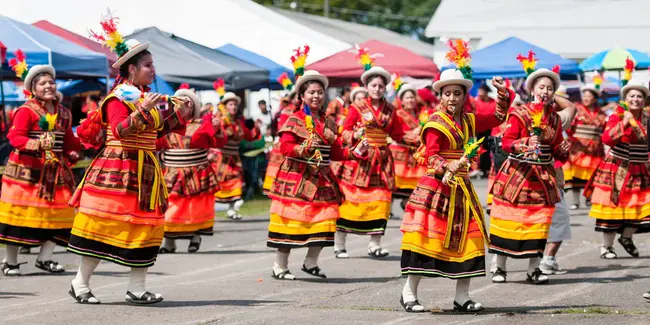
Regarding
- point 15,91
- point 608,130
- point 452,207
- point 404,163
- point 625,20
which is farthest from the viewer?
point 625,20

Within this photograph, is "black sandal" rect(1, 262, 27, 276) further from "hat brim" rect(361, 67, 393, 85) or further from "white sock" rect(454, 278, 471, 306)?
"white sock" rect(454, 278, 471, 306)

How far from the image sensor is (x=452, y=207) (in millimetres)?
7840

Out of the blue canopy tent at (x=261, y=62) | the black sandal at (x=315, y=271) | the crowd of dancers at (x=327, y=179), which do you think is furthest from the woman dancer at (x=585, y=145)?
the black sandal at (x=315, y=271)

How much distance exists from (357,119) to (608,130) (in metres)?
2.61

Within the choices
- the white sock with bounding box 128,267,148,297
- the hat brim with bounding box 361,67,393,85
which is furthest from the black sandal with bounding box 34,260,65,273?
the hat brim with bounding box 361,67,393,85

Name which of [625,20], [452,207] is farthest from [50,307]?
[625,20]

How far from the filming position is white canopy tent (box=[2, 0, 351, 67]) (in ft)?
66.7

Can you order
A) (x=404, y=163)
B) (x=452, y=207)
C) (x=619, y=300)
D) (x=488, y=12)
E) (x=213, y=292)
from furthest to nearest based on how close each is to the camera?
(x=488, y=12)
(x=404, y=163)
(x=213, y=292)
(x=619, y=300)
(x=452, y=207)

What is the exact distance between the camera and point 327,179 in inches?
390

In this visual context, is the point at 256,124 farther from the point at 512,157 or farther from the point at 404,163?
the point at 512,157

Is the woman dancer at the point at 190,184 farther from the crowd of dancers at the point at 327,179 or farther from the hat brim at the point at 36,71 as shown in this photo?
the hat brim at the point at 36,71

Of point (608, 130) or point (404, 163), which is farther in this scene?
point (404, 163)

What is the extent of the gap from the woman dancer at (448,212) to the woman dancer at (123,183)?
74.1 inches

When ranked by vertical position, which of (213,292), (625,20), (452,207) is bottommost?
(213,292)
